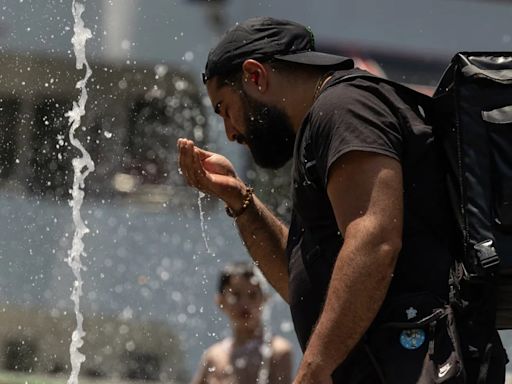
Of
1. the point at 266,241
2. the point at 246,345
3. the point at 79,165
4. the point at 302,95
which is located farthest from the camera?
the point at 79,165

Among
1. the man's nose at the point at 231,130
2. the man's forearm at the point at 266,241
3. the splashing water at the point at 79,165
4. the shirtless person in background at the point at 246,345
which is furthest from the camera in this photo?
the splashing water at the point at 79,165

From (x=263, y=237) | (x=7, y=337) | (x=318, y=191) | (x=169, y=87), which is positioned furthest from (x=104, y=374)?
(x=318, y=191)

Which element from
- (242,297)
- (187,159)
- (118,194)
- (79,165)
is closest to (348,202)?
(187,159)

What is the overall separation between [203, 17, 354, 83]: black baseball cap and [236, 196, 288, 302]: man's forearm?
0.44 meters

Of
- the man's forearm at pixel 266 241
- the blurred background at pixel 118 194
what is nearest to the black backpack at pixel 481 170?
the man's forearm at pixel 266 241

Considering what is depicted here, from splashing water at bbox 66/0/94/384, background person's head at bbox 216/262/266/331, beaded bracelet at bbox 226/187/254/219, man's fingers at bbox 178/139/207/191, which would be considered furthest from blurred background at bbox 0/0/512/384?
man's fingers at bbox 178/139/207/191

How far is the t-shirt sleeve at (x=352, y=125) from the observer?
7.88 ft

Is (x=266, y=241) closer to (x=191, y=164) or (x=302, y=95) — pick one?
(x=191, y=164)

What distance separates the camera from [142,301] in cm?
871

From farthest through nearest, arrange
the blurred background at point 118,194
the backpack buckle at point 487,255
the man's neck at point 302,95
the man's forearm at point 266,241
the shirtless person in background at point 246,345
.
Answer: the blurred background at point 118,194
the shirtless person in background at point 246,345
the man's forearm at point 266,241
the man's neck at point 302,95
the backpack buckle at point 487,255

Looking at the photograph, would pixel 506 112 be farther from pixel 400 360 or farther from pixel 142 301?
pixel 142 301

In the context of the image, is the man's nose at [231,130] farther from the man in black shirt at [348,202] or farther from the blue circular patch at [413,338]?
the blue circular patch at [413,338]

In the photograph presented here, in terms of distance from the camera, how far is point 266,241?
312 centimetres

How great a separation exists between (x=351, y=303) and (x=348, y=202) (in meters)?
0.20
